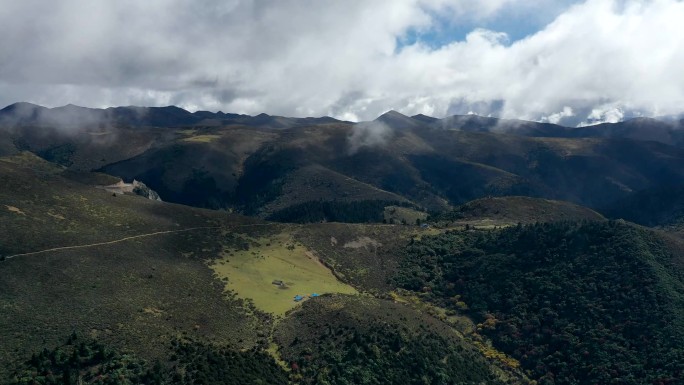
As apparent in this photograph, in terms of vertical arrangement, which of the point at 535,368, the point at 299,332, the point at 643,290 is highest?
the point at 643,290

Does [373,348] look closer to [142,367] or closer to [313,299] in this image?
[313,299]

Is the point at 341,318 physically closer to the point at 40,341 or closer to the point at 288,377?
the point at 288,377

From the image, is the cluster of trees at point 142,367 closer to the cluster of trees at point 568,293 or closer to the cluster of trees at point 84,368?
the cluster of trees at point 84,368

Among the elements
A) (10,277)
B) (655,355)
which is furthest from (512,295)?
(10,277)

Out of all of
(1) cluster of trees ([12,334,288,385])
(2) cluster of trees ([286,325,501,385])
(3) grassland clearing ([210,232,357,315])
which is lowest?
(2) cluster of trees ([286,325,501,385])

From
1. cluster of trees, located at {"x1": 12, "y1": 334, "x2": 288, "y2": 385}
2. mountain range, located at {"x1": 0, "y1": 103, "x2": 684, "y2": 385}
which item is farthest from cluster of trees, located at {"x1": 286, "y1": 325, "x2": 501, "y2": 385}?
cluster of trees, located at {"x1": 12, "y1": 334, "x2": 288, "y2": 385}

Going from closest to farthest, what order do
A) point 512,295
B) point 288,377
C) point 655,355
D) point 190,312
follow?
point 288,377, point 190,312, point 655,355, point 512,295

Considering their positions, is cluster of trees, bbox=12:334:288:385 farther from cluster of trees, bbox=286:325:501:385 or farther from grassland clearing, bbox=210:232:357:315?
grassland clearing, bbox=210:232:357:315

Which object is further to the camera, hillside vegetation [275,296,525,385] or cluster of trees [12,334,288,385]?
hillside vegetation [275,296,525,385]
